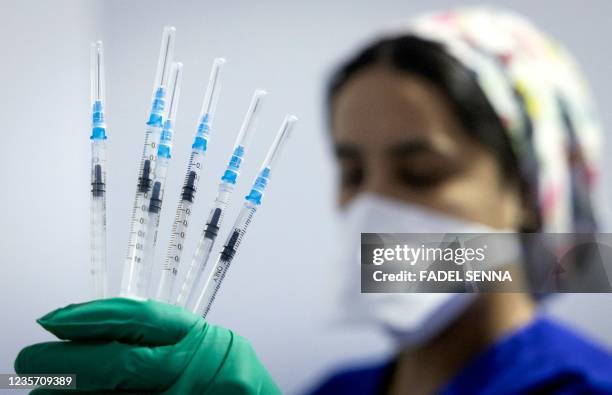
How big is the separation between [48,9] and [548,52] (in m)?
0.93

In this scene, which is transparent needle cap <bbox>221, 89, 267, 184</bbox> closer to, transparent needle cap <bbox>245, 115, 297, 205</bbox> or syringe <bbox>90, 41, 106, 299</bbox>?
transparent needle cap <bbox>245, 115, 297, 205</bbox>

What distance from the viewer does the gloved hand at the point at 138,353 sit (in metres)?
1.02

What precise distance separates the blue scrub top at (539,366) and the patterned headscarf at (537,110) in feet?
0.52

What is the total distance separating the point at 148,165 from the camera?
1.16m

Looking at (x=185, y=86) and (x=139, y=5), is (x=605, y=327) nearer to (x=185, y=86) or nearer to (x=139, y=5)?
(x=185, y=86)

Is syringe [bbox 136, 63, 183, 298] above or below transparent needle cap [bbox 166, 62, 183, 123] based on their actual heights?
below

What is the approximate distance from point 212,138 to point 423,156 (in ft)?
1.48

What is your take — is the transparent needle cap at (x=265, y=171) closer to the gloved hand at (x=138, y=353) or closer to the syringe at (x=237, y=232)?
the syringe at (x=237, y=232)

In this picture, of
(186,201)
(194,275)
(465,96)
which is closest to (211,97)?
(186,201)

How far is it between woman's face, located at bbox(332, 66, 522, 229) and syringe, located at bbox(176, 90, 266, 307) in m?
0.17

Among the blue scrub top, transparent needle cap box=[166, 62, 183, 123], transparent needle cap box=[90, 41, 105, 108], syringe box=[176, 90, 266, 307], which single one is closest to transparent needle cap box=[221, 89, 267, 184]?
syringe box=[176, 90, 266, 307]

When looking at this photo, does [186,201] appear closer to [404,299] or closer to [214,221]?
[214,221]

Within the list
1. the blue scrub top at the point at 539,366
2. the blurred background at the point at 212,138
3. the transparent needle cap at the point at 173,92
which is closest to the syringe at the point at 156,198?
the transparent needle cap at the point at 173,92

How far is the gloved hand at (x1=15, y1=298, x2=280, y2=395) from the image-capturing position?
102 centimetres
